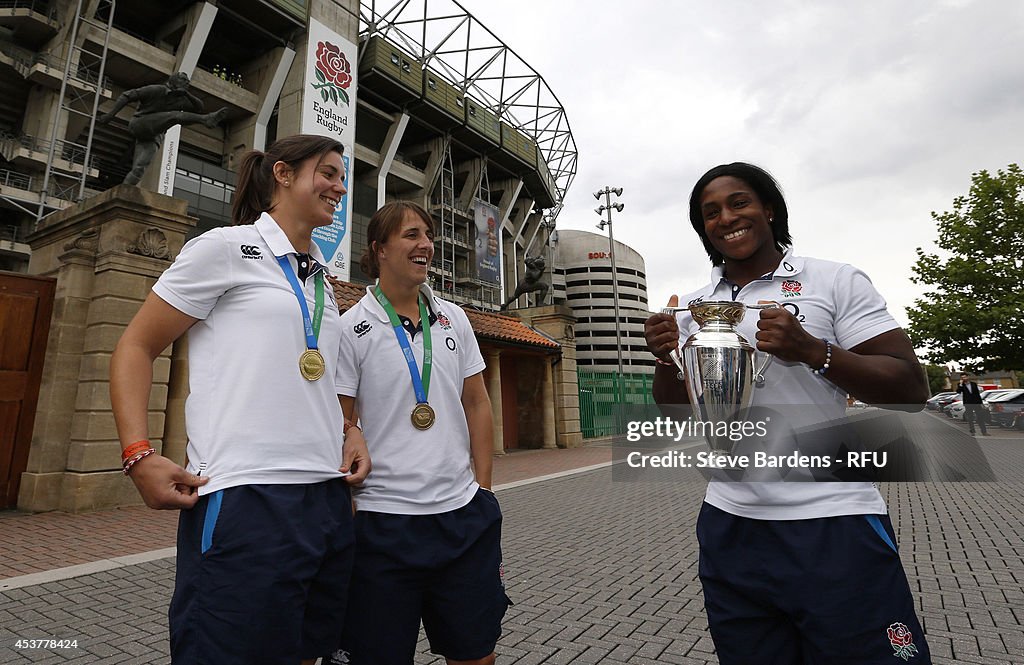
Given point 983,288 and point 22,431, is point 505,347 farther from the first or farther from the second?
point 983,288

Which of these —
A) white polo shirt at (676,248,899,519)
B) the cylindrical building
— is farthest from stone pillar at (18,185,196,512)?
the cylindrical building

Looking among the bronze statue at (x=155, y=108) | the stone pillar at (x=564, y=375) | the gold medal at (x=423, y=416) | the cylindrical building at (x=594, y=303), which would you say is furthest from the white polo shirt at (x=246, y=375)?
the cylindrical building at (x=594, y=303)

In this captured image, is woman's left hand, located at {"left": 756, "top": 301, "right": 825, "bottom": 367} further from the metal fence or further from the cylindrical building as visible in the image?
the cylindrical building

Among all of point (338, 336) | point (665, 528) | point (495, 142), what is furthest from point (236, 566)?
point (495, 142)

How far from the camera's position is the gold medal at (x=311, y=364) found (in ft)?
5.44

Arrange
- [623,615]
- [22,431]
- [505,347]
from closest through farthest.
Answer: [623,615] → [22,431] → [505,347]

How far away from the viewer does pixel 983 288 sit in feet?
70.2

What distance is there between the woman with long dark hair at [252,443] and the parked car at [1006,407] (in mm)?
29500

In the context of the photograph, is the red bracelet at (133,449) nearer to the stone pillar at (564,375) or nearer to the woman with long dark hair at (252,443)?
the woman with long dark hair at (252,443)

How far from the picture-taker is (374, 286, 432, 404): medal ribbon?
2055mm

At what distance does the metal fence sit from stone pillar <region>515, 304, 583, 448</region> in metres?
1.40

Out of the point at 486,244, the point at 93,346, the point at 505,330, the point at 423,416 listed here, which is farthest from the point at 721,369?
the point at 486,244

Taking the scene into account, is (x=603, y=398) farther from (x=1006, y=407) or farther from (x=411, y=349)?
(x=411, y=349)

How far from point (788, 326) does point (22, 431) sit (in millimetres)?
9863
